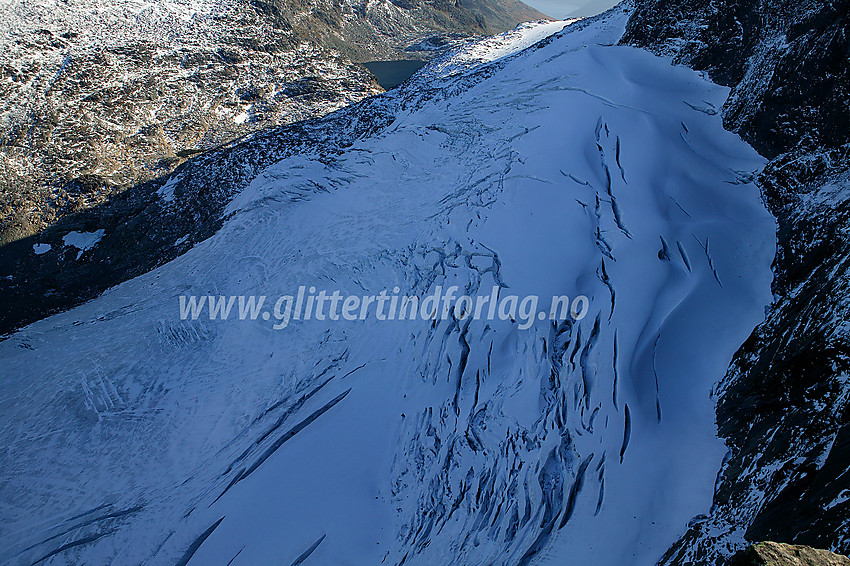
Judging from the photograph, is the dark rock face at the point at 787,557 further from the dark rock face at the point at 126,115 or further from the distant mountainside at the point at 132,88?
the distant mountainside at the point at 132,88

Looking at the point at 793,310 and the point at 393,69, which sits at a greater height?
the point at 393,69

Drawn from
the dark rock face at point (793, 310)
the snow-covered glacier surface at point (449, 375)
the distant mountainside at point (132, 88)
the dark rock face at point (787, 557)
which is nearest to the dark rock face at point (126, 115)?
the distant mountainside at point (132, 88)

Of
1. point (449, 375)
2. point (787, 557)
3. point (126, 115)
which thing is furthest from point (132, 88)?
point (787, 557)

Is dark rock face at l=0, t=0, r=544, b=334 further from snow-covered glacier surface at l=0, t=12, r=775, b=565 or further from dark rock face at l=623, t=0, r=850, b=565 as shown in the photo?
dark rock face at l=623, t=0, r=850, b=565

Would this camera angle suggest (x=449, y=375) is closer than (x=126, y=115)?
Yes

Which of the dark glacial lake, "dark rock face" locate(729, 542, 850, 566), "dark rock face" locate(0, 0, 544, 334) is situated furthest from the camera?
the dark glacial lake

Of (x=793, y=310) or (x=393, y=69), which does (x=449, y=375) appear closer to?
(x=793, y=310)

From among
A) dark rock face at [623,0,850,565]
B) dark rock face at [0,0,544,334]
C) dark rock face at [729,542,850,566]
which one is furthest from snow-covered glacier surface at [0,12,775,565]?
dark rock face at [0,0,544,334]
